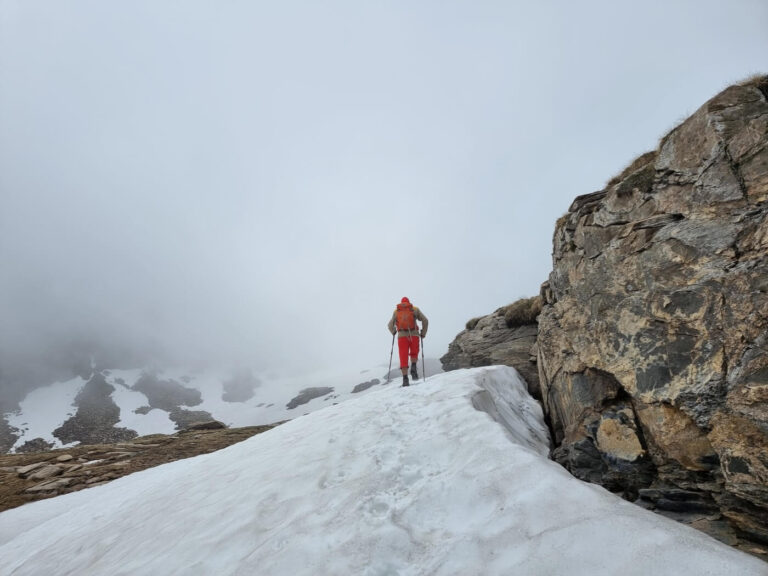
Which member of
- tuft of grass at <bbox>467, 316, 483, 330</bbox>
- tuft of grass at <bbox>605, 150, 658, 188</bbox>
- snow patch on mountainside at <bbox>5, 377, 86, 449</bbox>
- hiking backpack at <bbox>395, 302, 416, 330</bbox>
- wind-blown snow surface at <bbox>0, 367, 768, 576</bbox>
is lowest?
wind-blown snow surface at <bbox>0, 367, 768, 576</bbox>

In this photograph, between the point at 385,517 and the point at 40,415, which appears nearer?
the point at 385,517

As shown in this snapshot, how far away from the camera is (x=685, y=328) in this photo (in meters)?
4.84

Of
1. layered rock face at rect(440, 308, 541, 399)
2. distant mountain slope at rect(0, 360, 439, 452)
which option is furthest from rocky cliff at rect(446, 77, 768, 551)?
distant mountain slope at rect(0, 360, 439, 452)

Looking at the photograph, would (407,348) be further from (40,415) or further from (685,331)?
(40,415)

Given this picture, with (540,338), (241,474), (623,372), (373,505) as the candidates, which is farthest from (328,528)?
(540,338)

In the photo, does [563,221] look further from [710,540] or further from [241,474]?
[241,474]

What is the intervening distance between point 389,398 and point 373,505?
15.3 feet

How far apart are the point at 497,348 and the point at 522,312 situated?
2.34 metres

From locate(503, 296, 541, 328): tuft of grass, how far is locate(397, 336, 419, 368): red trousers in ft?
19.9

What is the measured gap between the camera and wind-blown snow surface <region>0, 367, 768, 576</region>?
3135 millimetres

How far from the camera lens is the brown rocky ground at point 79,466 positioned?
11.7 m

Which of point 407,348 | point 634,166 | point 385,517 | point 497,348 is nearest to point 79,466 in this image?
point 407,348

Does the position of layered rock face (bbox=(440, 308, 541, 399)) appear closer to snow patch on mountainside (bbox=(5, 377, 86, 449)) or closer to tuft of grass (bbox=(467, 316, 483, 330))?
tuft of grass (bbox=(467, 316, 483, 330))

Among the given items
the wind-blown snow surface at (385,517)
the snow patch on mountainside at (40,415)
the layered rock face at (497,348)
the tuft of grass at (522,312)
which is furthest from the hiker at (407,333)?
the snow patch on mountainside at (40,415)
